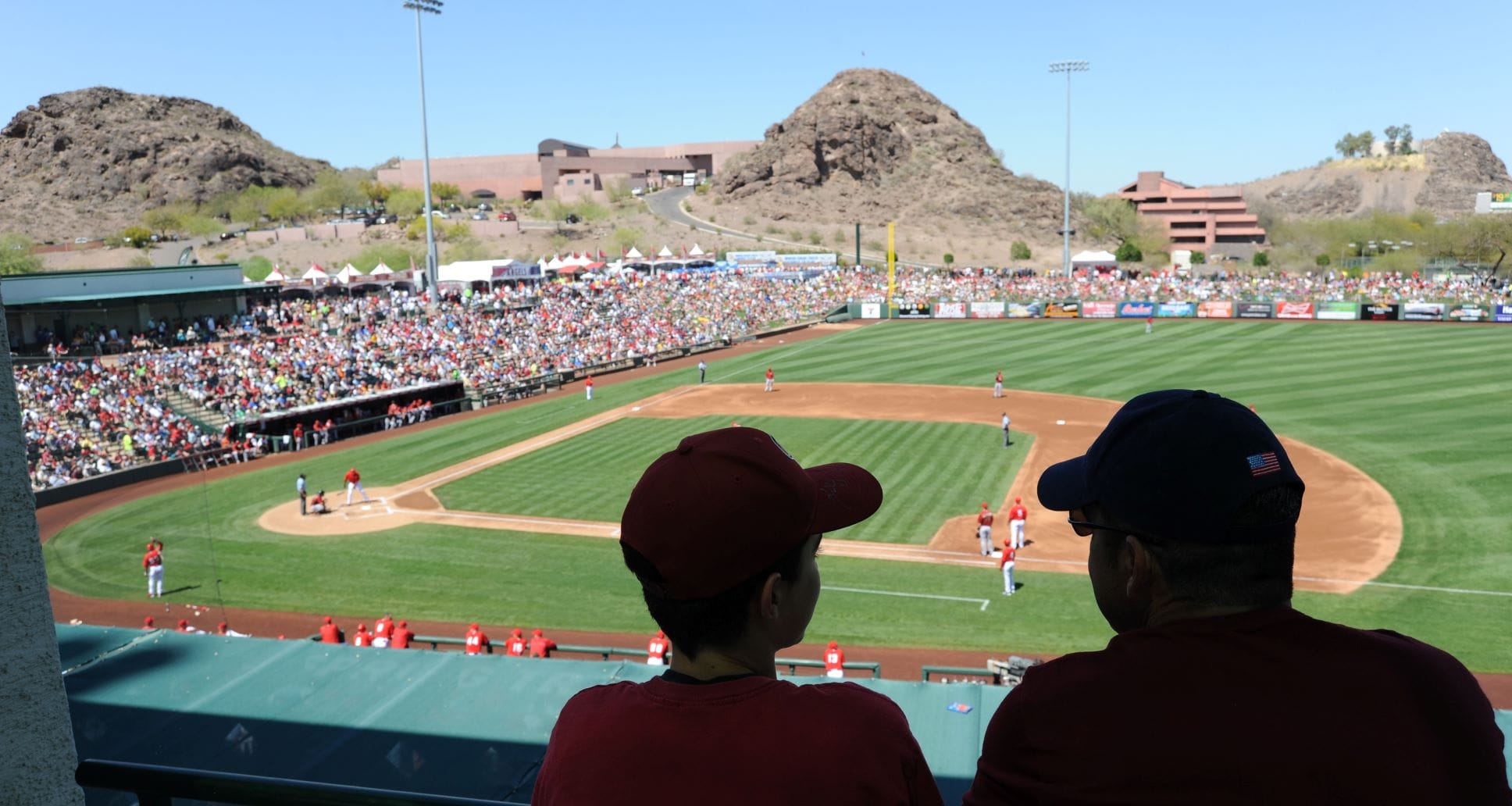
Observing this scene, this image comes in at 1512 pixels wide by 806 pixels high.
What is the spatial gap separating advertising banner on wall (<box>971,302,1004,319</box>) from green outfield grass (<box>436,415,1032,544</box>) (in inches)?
1353

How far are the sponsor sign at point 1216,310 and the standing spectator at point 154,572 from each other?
5713 centimetres

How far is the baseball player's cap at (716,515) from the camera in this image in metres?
1.83

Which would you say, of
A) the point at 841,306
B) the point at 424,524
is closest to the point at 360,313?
the point at 424,524

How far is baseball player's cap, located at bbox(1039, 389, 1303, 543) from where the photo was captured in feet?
5.98

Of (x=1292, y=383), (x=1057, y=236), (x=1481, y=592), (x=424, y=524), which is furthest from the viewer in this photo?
(x=1057, y=236)

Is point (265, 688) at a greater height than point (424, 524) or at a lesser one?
greater

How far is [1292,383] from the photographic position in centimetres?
3725

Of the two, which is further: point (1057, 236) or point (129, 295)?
point (1057, 236)

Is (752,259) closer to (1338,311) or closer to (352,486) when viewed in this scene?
(1338,311)

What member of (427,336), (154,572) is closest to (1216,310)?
(427,336)

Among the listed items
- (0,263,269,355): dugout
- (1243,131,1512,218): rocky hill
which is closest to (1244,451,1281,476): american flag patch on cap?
(0,263,269,355): dugout

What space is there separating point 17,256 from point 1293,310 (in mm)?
80505

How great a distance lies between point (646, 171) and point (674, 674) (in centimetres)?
15582

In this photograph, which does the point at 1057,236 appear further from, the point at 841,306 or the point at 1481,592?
the point at 1481,592
